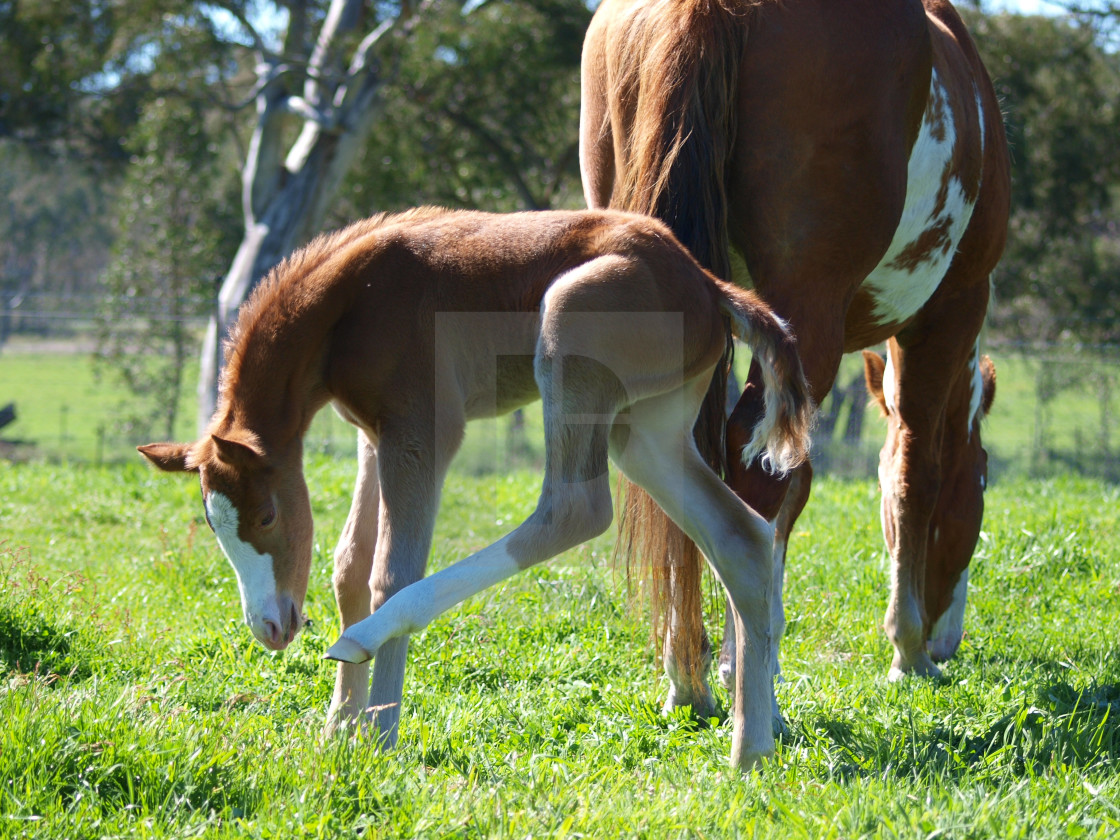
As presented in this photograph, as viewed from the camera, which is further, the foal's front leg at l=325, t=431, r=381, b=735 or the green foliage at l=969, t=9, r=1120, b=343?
the green foliage at l=969, t=9, r=1120, b=343

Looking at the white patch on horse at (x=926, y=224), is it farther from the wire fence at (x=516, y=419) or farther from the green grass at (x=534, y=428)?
the wire fence at (x=516, y=419)

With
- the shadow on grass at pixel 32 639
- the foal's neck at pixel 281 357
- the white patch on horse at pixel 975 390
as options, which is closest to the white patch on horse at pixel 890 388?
the white patch on horse at pixel 975 390

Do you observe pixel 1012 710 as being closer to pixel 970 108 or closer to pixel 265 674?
pixel 970 108

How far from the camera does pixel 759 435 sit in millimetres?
2816

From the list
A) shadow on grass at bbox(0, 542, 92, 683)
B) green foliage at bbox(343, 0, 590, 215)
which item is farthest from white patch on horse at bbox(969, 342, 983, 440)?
green foliage at bbox(343, 0, 590, 215)

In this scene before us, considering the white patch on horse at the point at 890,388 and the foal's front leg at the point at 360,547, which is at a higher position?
the white patch on horse at the point at 890,388

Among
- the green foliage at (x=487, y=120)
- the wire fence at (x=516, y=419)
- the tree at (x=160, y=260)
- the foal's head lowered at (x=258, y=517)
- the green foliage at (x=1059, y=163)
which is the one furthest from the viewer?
the green foliage at (x=1059, y=163)

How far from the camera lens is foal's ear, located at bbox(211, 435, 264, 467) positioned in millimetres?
2664

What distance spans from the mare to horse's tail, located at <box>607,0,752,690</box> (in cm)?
25

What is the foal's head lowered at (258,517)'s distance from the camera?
2.81 meters

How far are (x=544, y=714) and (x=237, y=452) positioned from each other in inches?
50.4

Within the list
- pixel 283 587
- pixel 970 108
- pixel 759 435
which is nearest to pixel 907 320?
pixel 970 108

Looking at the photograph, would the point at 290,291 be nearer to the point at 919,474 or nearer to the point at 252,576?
the point at 252,576

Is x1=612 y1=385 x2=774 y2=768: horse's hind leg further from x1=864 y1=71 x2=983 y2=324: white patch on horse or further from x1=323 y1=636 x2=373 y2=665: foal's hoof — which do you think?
x1=864 y1=71 x2=983 y2=324: white patch on horse
